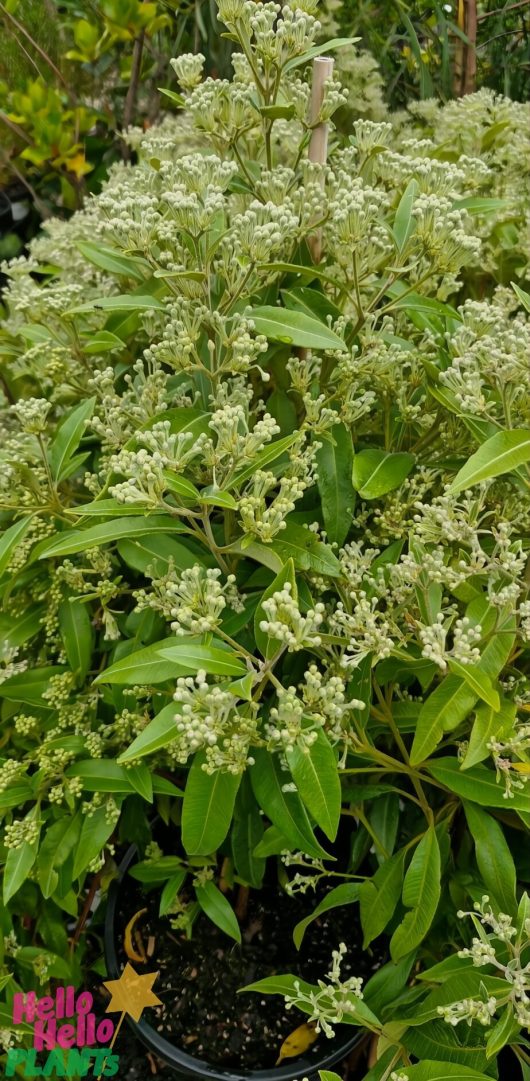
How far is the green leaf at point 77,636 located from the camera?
1.04 metres

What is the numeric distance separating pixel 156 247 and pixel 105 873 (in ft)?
3.09

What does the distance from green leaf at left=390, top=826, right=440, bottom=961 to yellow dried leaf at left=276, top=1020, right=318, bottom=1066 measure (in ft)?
0.91

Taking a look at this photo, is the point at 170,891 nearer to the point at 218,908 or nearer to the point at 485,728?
the point at 218,908

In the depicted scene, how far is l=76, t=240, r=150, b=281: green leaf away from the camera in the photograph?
1.08 meters

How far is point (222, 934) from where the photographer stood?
124 centimetres

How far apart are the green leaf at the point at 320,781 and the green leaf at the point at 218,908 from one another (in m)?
0.45

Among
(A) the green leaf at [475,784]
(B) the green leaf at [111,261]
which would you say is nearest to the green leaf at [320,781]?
(A) the green leaf at [475,784]

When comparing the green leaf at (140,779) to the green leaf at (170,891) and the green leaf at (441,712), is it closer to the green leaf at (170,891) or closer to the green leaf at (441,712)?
the green leaf at (170,891)

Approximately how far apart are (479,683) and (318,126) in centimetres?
75

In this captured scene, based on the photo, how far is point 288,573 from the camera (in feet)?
2.52

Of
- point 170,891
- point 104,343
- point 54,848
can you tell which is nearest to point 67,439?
point 104,343

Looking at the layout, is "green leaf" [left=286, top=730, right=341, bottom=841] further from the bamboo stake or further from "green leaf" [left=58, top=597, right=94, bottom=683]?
the bamboo stake

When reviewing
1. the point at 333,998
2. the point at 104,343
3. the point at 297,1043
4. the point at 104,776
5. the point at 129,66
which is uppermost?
→ the point at 129,66

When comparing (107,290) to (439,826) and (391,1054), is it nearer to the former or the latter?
(439,826)
